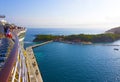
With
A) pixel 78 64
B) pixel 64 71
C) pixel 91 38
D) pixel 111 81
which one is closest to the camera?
pixel 111 81

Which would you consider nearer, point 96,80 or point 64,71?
point 96,80

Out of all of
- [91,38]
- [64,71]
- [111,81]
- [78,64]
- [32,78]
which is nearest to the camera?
[32,78]

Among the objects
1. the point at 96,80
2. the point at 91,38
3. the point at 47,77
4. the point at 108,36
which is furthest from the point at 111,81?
the point at 108,36

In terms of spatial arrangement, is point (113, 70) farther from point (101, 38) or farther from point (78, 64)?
point (101, 38)

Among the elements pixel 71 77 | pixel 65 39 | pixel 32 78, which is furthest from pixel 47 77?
pixel 65 39

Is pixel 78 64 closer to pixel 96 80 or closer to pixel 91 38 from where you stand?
pixel 96 80

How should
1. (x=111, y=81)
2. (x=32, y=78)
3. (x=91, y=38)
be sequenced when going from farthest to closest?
(x=91, y=38) → (x=111, y=81) → (x=32, y=78)

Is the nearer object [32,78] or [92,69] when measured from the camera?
[32,78]

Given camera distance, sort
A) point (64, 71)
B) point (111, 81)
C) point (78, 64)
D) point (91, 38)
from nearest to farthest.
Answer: point (111, 81) → point (64, 71) → point (78, 64) → point (91, 38)
